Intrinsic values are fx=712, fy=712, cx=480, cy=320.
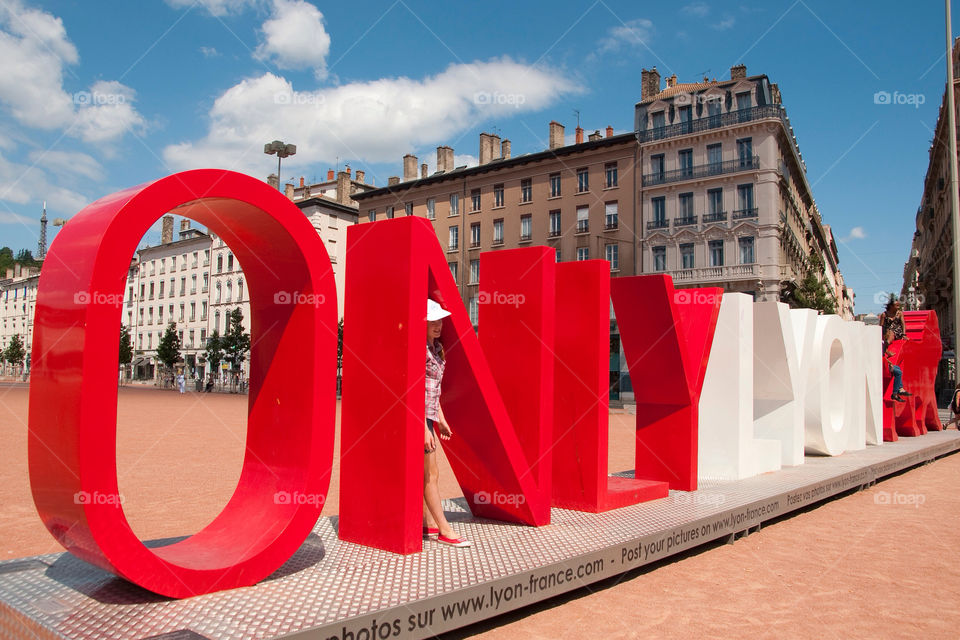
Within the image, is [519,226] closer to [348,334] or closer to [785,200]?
[785,200]

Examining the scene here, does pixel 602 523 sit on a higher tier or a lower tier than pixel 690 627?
higher

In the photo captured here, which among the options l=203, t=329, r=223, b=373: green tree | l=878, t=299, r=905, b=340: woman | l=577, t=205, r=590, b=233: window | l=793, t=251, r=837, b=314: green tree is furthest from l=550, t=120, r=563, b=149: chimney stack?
l=878, t=299, r=905, b=340: woman

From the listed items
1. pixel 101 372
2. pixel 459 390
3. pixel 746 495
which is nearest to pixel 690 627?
pixel 459 390

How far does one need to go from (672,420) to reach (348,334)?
4557 millimetres

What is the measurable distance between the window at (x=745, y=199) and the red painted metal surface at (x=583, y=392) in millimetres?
35745

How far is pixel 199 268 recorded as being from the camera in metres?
66.7

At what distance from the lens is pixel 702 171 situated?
135 feet

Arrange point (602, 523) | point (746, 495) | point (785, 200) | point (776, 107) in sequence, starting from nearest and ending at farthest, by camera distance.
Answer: point (602, 523), point (746, 495), point (776, 107), point (785, 200)

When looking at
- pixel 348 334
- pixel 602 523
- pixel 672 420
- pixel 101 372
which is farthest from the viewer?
pixel 672 420

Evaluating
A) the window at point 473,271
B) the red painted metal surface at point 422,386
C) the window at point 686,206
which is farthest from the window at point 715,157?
the red painted metal surface at point 422,386

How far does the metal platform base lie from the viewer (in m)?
3.65

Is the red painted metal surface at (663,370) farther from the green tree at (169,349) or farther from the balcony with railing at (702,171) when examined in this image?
the green tree at (169,349)

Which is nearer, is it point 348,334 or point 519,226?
point 348,334

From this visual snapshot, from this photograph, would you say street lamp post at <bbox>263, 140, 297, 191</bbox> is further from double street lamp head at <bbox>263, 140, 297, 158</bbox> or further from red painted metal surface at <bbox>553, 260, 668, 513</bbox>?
red painted metal surface at <bbox>553, 260, 668, 513</bbox>
